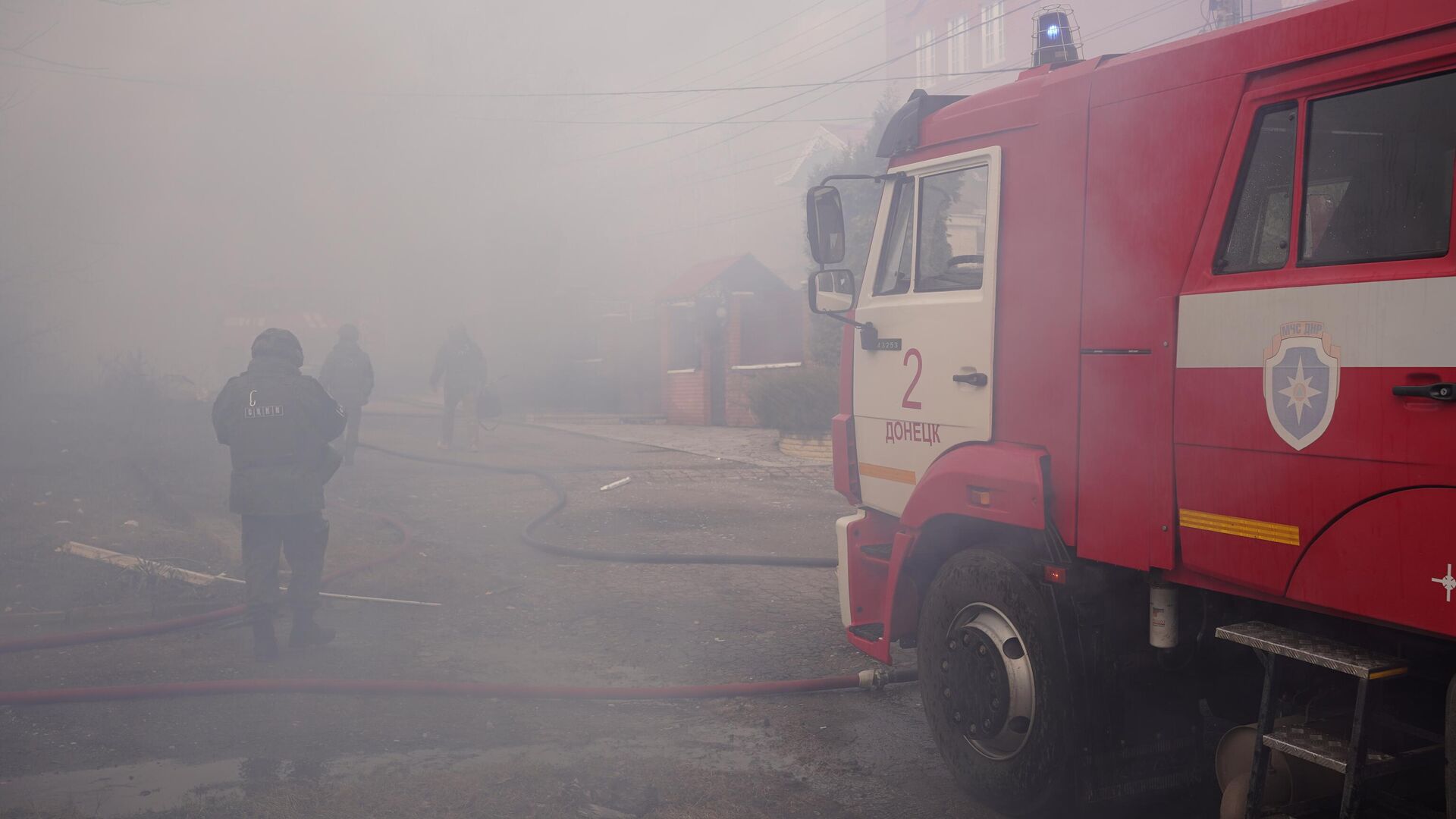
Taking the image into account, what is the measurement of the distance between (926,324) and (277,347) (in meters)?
3.81

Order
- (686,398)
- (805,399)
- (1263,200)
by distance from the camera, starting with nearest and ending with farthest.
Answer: (1263,200)
(805,399)
(686,398)

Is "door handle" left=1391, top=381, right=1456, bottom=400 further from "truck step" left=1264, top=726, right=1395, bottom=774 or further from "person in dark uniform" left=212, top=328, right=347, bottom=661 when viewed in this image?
"person in dark uniform" left=212, top=328, right=347, bottom=661

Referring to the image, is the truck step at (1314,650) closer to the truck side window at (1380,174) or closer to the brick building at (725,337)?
the truck side window at (1380,174)

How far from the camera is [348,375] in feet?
42.6

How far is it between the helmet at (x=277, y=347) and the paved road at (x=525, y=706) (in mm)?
1600

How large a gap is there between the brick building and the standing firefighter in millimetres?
6721

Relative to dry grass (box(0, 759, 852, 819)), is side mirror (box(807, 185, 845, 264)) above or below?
above

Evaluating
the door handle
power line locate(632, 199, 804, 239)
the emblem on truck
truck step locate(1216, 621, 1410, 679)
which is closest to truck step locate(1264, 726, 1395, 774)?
truck step locate(1216, 621, 1410, 679)

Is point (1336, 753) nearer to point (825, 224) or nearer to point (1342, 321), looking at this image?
point (1342, 321)

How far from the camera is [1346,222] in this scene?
8.86 ft

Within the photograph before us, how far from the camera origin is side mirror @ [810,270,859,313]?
465cm

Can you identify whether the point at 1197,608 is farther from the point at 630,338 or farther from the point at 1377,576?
the point at 630,338

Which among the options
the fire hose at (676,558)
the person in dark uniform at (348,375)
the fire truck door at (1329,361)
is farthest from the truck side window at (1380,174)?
the person in dark uniform at (348,375)

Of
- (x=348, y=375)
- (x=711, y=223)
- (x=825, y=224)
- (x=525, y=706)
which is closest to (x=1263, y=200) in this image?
(x=825, y=224)
